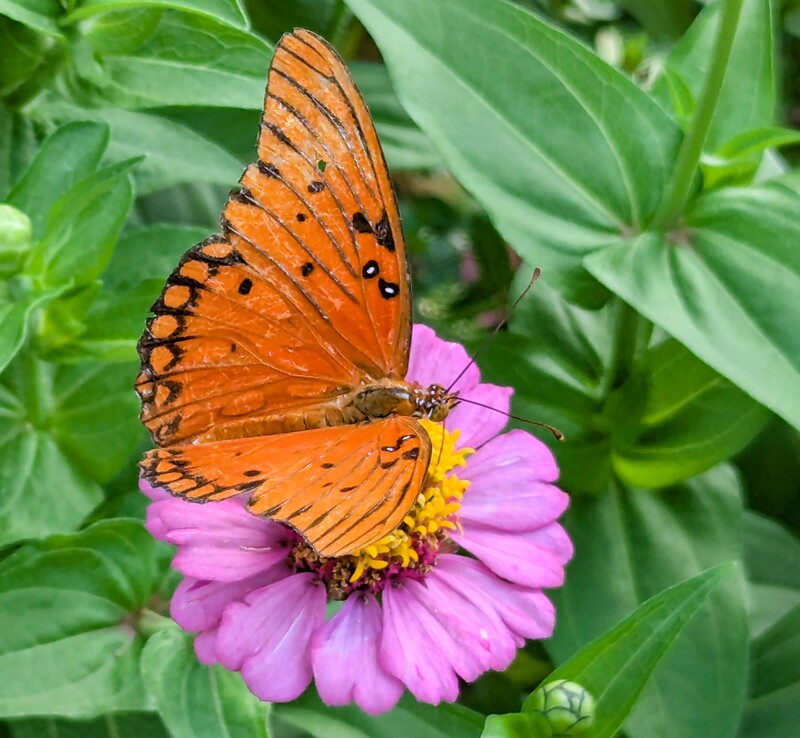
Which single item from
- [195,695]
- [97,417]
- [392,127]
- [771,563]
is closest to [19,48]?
[97,417]

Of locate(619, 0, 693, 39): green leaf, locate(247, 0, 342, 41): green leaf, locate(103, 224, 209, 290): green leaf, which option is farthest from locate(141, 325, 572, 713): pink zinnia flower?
locate(619, 0, 693, 39): green leaf

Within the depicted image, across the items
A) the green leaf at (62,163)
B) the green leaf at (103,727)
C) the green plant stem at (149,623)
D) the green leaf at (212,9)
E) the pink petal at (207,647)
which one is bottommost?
the green leaf at (103,727)

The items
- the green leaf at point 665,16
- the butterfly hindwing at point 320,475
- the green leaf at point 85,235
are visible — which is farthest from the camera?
the green leaf at point 665,16

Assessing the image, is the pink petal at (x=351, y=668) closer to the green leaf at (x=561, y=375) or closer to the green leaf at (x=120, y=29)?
the green leaf at (x=561, y=375)

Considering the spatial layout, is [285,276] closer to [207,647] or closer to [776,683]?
[207,647]

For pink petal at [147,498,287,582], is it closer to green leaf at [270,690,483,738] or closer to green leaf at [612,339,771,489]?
green leaf at [270,690,483,738]

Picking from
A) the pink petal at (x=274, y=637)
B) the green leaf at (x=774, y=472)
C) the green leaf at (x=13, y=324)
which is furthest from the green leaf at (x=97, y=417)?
the green leaf at (x=774, y=472)

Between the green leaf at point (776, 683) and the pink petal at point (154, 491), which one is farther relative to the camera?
the green leaf at point (776, 683)
